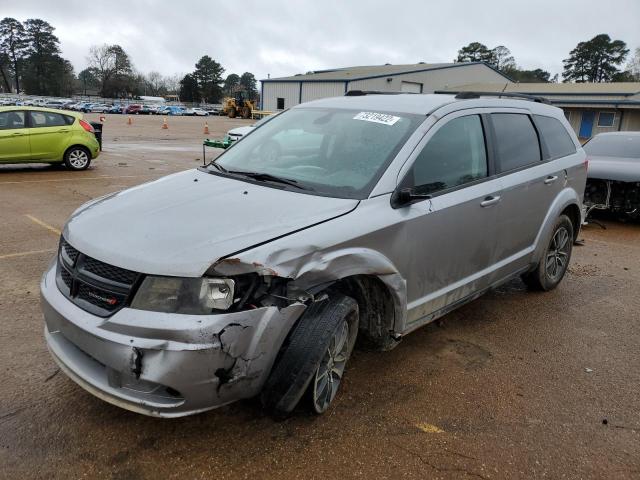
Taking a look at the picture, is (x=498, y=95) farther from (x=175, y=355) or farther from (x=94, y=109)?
(x=94, y=109)

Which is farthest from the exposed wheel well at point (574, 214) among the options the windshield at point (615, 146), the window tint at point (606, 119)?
the window tint at point (606, 119)

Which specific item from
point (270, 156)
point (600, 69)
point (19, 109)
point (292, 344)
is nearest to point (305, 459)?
point (292, 344)

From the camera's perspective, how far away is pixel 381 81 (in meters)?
42.0

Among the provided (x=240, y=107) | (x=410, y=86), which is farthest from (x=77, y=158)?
(x=240, y=107)

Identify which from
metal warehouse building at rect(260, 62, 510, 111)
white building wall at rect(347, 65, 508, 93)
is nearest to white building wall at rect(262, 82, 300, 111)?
metal warehouse building at rect(260, 62, 510, 111)

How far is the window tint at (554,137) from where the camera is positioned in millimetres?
4918

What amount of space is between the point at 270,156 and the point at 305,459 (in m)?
2.09

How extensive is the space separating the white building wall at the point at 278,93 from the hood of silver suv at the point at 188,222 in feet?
146

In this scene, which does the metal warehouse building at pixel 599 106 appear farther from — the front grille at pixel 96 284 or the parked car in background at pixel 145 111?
the parked car in background at pixel 145 111

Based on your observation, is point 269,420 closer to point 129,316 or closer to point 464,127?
point 129,316

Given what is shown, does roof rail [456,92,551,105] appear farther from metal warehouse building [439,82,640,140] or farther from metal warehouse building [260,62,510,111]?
metal warehouse building [260,62,510,111]

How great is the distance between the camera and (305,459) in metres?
2.75

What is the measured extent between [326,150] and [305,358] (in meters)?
1.56

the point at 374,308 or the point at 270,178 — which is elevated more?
the point at 270,178
